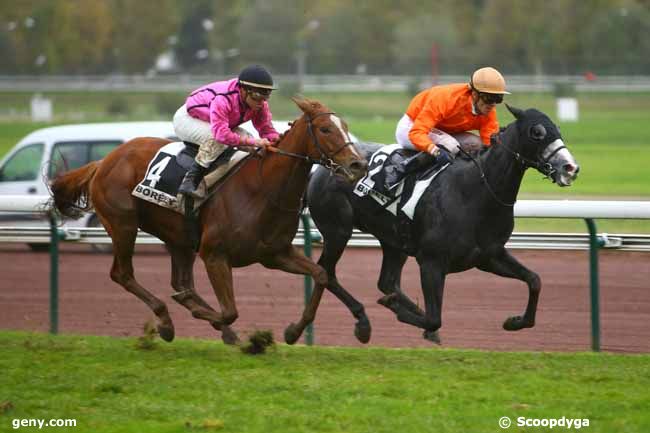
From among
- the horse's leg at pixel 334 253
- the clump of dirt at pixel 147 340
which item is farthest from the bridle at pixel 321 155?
the clump of dirt at pixel 147 340

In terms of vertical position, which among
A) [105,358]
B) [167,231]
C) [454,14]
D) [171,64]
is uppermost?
[167,231]

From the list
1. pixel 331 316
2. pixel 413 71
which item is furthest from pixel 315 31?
pixel 331 316

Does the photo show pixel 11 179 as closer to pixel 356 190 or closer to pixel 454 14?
pixel 356 190

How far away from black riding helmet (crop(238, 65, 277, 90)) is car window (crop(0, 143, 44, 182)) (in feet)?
25.9

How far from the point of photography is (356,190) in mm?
8594

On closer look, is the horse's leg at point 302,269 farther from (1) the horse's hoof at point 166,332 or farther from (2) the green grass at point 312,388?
(1) the horse's hoof at point 166,332

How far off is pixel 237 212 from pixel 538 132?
6.64 ft

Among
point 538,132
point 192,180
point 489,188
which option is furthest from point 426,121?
point 192,180

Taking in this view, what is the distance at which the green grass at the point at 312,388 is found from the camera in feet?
19.6

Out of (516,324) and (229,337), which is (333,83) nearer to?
(229,337)

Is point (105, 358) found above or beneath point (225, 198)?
beneath

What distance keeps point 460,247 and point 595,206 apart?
1434mm

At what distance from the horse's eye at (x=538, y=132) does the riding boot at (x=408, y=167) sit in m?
0.81

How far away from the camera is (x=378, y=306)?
10578 mm
